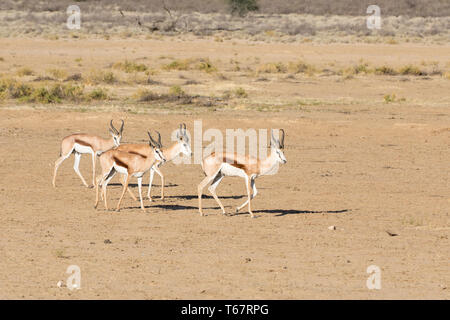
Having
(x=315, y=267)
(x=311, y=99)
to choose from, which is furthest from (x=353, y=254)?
(x=311, y=99)

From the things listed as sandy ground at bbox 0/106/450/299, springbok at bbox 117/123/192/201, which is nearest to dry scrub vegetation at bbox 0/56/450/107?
sandy ground at bbox 0/106/450/299

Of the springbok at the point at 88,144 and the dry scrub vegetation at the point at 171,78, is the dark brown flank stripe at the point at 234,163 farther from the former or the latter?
the dry scrub vegetation at the point at 171,78

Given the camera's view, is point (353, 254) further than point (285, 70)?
No

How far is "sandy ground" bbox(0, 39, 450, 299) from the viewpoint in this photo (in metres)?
9.34

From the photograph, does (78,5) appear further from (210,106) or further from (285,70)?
(210,106)

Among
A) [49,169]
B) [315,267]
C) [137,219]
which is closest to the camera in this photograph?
[315,267]

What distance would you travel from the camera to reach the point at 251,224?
12.6 meters

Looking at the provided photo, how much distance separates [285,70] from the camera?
130ft

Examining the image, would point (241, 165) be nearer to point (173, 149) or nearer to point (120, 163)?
point (173, 149)

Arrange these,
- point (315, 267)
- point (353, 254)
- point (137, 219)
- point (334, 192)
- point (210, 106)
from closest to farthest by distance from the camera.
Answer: point (315, 267), point (353, 254), point (137, 219), point (334, 192), point (210, 106)

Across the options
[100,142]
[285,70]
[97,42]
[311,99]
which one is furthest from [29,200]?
[97,42]

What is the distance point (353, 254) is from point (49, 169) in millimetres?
8560

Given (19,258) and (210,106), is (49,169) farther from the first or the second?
(210,106)

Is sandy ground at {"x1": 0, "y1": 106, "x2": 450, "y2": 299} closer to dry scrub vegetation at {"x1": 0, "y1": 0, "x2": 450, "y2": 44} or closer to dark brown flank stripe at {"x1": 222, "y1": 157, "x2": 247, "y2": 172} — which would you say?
dark brown flank stripe at {"x1": 222, "y1": 157, "x2": 247, "y2": 172}
